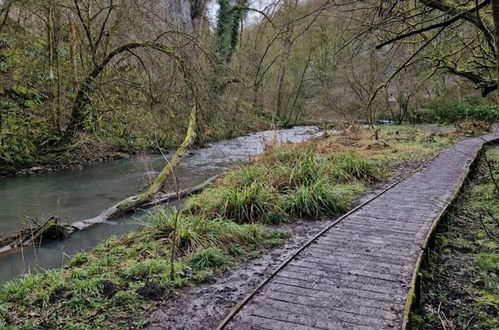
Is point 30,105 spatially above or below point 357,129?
above

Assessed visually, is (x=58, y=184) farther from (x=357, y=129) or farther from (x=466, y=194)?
(x=357, y=129)

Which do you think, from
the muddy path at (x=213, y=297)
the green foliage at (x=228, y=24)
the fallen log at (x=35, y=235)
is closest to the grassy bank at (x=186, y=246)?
the muddy path at (x=213, y=297)

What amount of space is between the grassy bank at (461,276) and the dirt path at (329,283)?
0.97 ft

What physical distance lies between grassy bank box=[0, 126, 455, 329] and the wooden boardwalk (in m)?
0.89

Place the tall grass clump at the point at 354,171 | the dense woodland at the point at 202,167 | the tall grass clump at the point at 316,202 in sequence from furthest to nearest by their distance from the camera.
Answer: the tall grass clump at the point at 354,171 < the tall grass clump at the point at 316,202 < the dense woodland at the point at 202,167

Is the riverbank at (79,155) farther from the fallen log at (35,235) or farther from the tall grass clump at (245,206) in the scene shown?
the tall grass clump at (245,206)

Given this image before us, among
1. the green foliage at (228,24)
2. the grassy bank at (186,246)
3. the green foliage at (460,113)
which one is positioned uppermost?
the green foliage at (228,24)

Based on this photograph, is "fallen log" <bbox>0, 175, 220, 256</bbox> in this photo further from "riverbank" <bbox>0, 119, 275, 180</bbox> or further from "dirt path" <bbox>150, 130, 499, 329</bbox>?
"riverbank" <bbox>0, 119, 275, 180</bbox>

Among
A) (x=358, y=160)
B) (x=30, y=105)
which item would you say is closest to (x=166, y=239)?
(x=358, y=160)

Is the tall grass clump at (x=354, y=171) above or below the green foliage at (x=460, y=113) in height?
below

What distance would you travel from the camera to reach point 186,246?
608 cm

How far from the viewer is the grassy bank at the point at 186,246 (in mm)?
4383

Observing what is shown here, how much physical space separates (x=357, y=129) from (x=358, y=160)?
425 inches

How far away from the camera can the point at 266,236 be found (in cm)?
658
